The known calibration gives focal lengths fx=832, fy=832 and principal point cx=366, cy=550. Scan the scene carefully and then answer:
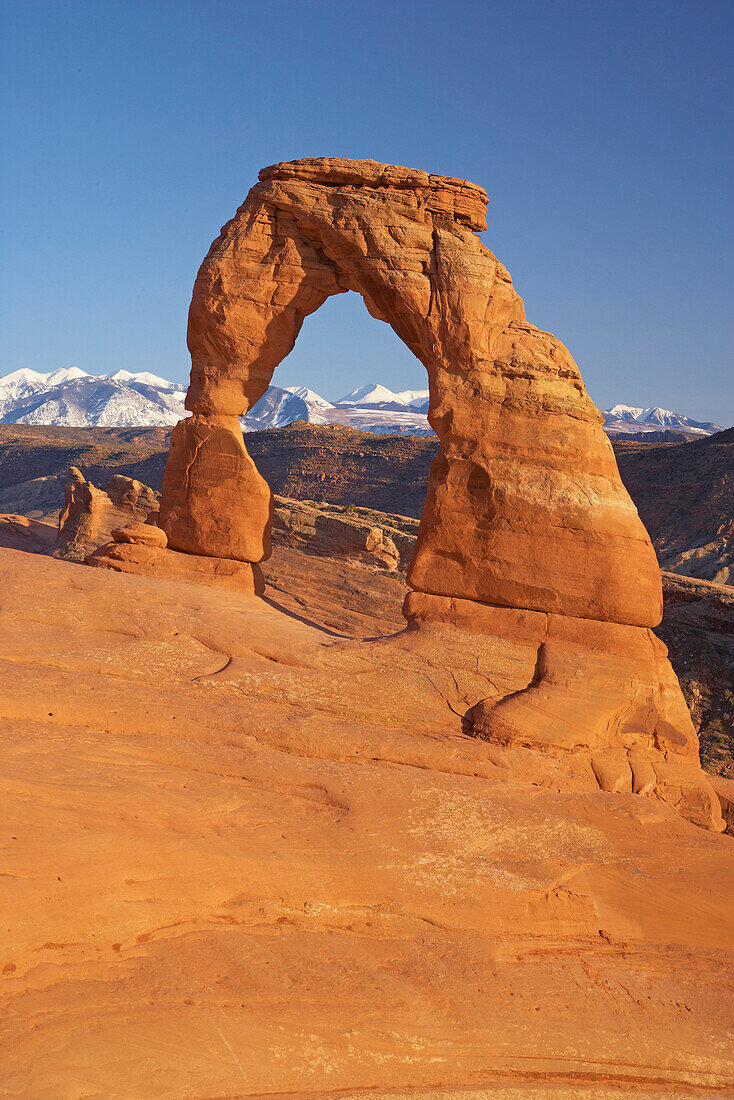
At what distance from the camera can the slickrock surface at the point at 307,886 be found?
573 centimetres

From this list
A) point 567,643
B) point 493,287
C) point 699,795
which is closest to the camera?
point 699,795

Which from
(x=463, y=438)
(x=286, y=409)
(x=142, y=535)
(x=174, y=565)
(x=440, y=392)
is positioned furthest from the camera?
(x=286, y=409)

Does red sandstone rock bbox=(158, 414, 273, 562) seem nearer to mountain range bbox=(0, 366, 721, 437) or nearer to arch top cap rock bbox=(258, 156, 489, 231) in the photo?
arch top cap rock bbox=(258, 156, 489, 231)

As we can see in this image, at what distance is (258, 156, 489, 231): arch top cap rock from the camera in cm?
1330

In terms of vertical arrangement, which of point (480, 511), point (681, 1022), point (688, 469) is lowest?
point (681, 1022)

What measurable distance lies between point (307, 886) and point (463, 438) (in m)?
7.37

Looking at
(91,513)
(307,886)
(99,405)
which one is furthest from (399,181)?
(99,405)

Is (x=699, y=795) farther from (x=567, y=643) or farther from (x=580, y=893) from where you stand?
(x=580, y=893)

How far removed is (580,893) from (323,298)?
10.4 m

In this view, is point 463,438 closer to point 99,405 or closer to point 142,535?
point 142,535

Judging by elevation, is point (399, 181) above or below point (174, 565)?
above

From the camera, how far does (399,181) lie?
13297 millimetres

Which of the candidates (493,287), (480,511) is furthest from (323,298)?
(480,511)

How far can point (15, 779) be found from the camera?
7254mm
